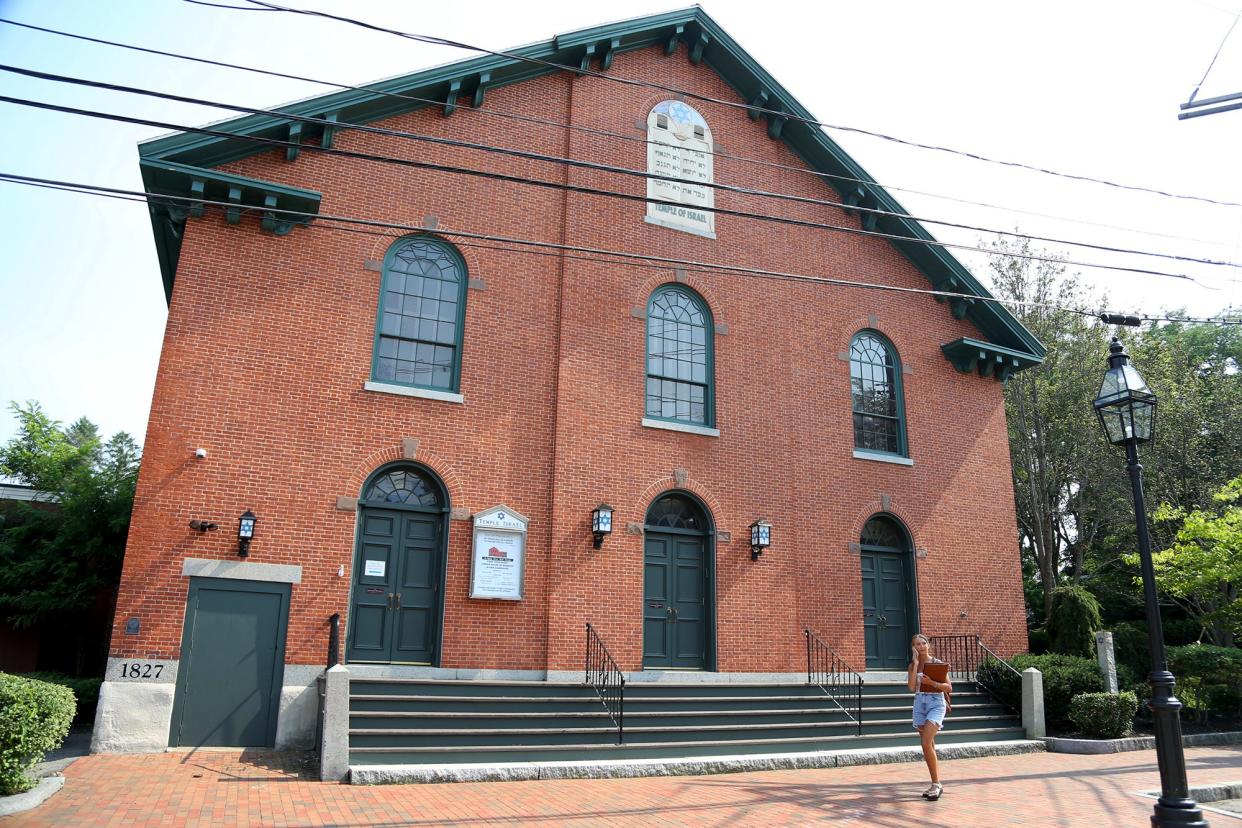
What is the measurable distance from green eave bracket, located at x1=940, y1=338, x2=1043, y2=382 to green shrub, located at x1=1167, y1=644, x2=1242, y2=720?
20.9 feet

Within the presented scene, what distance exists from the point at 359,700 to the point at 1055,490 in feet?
71.9

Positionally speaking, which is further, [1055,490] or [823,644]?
[1055,490]

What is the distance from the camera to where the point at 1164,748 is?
7.93m

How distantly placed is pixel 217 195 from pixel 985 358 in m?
15.1

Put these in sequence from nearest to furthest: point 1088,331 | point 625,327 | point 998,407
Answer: point 625,327
point 998,407
point 1088,331

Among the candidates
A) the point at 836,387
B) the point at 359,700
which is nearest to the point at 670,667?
the point at 359,700

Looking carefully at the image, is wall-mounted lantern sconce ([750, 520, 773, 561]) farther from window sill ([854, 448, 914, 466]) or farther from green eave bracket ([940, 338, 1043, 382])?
green eave bracket ([940, 338, 1043, 382])

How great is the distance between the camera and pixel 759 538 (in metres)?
14.8

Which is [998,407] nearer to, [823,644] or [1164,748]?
[823,644]

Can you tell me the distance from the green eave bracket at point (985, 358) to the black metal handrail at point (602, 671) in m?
10.1

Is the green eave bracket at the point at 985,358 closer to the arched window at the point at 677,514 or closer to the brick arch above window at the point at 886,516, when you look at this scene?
the brick arch above window at the point at 886,516

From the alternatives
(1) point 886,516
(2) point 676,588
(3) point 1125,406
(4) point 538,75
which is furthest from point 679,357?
(3) point 1125,406

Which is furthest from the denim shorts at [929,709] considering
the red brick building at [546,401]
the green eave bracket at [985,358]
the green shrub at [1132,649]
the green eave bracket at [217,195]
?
the green shrub at [1132,649]

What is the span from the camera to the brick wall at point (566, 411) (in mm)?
11984
